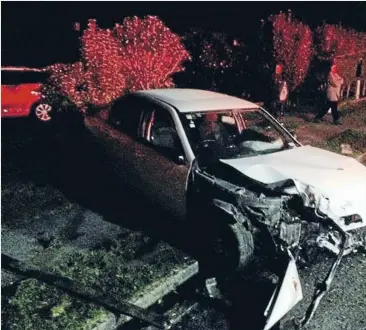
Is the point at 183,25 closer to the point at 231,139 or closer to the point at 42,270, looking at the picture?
the point at 231,139

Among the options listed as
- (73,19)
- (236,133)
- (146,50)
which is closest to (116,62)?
(146,50)

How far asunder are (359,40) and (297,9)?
5882mm

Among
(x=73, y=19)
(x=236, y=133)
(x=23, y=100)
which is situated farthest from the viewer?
(x=73, y=19)

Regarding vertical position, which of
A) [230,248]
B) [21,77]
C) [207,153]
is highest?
[207,153]

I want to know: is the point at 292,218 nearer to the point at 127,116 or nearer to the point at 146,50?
the point at 127,116

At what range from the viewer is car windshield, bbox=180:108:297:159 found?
5332mm

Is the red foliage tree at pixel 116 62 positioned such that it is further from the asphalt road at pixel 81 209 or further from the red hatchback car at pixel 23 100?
the red hatchback car at pixel 23 100

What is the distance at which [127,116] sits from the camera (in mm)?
6125

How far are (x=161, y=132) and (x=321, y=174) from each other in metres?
2.07

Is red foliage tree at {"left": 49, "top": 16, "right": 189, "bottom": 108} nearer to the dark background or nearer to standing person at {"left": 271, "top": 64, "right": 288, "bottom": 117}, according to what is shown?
standing person at {"left": 271, "top": 64, "right": 288, "bottom": 117}

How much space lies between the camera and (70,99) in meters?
9.66

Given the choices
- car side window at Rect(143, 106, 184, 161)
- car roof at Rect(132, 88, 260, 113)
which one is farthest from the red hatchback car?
car side window at Rect(143, 106, 184, 161)

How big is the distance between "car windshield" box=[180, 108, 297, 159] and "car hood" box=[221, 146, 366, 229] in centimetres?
29

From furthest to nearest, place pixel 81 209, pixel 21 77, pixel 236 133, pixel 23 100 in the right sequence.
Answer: pixel 21 77 → pixel 23 100 → pixel 81 209 → pixel 236 133
